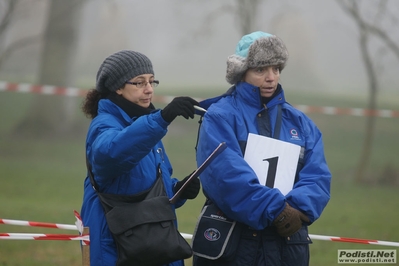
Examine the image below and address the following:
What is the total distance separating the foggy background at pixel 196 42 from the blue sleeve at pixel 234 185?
15.9 metres

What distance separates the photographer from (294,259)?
3.57 metres

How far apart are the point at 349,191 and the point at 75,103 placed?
26.7 feet

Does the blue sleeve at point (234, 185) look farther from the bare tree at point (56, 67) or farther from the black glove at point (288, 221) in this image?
the bare tree at point (56, 67)

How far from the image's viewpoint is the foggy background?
19.6m

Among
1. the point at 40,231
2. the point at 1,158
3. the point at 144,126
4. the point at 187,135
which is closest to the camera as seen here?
the point at 144,126

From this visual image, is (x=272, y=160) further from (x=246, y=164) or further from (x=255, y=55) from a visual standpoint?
(x=255, y=55)

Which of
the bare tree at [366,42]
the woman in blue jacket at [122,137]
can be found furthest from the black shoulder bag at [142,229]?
the bare tree at [366,42]

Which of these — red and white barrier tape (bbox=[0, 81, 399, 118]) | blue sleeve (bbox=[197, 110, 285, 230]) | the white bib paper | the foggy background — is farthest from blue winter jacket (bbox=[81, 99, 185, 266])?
the foggy background

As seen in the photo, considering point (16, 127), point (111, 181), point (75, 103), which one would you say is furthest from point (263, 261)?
point (75, 103)

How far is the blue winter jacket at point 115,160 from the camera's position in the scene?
3.18m

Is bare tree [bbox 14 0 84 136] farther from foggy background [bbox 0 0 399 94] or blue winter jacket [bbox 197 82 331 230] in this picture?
blue winter jacket [bbox 197 82 331 230]

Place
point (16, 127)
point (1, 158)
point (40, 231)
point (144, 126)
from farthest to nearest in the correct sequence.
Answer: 1. point (16, 127)
2. point (1, 158)
3. point (40, 231)
4. point (144, 126)

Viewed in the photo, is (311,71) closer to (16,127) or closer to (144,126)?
(16,127)

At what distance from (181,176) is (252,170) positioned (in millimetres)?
8872
